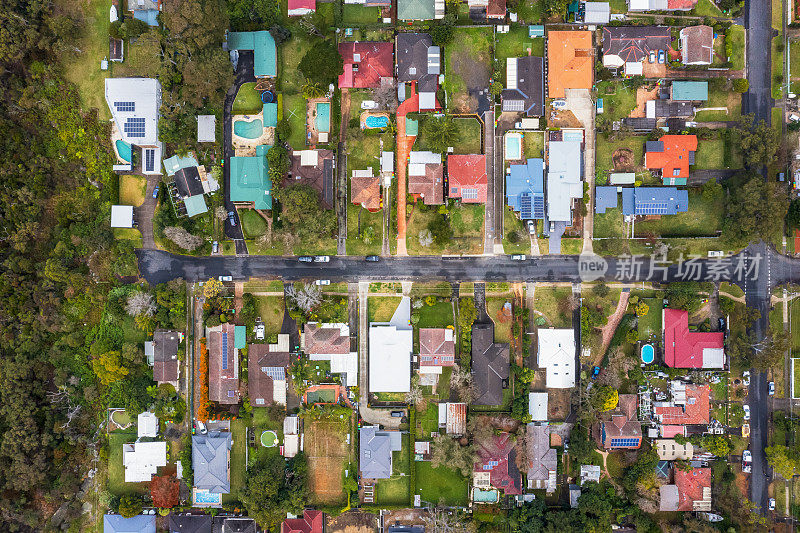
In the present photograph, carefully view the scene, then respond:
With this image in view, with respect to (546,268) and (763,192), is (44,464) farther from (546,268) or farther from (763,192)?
(763,192)

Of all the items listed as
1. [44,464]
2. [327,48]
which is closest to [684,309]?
[327,48]

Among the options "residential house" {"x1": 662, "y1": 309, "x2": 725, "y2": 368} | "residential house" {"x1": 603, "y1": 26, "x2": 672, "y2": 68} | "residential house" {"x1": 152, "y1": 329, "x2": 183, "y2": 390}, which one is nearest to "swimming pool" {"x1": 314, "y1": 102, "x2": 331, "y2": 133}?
"residential house" {"x1": 152, "y1": 329, "x2": 183, "y2": 390}

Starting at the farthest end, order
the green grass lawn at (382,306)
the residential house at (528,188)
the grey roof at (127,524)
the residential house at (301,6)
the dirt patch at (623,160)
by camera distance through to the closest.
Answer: the green grass lawn at (382,306)
the grey roof at (127,524)
the dirt patch at (623,160)
the residential house at (528,188)
the residential house at (301,6)

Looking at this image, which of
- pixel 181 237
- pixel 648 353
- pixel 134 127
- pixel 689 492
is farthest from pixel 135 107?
pixel 689 492

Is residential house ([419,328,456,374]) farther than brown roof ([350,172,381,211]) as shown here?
No

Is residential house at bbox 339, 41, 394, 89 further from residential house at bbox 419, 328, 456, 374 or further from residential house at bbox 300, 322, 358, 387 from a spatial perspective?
residential house at bbox 419, 328, 456, 374

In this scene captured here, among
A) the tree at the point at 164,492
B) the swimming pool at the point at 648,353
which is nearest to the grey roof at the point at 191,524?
the tree at the point at 164,492

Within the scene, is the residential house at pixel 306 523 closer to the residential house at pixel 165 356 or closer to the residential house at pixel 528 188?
the residential house at pixel 165 356
